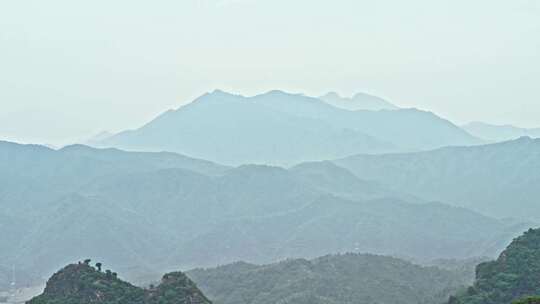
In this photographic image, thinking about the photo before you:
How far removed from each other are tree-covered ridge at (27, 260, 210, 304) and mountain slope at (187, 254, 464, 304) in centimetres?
3829

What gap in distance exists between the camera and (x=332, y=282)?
100 meters

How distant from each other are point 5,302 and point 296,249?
7089 centimetres

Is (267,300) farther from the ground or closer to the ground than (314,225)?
closer to the ground

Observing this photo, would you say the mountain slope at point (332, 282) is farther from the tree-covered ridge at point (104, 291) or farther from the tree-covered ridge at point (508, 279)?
the tree-covered ridge at point (104, 291)

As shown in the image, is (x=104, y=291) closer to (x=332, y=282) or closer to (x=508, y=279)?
(x=508, y=279)

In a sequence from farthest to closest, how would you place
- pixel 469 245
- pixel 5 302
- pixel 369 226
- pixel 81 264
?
pixel 369 226
pixel 469 245
pixel 5 302
pixel 81 264

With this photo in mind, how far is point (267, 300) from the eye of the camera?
92.6 meters

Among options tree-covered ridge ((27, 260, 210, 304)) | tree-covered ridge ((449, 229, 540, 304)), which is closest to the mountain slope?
tree-covered ridge ((449, 229, 540, 304))

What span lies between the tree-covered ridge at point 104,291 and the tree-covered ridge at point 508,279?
73.8 feet

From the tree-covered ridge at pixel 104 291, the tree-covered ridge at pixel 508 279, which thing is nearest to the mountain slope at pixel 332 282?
the tree-covered ridge at pixel 508 279

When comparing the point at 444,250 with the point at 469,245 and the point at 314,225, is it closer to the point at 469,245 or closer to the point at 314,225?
the point at 469,245

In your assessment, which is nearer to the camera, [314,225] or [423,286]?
[423,286]

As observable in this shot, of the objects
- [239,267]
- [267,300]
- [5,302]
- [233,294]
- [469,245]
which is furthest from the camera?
[469,245]

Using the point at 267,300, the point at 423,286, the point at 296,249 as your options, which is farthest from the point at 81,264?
the point at 296,249
